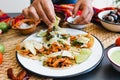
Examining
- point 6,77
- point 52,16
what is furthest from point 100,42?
point 6,77

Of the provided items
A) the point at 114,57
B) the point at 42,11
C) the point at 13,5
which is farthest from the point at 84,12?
the point at 13,5

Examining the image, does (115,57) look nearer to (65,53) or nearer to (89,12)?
(65,53)

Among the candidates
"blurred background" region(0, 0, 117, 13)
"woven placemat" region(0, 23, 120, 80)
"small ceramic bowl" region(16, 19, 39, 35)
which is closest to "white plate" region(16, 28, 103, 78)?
"woven placemat" region(0, 23, 120, 80)

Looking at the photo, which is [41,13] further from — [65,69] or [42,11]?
[65,69]

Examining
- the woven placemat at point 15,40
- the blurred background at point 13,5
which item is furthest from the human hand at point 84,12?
the blurred background at point 13,5

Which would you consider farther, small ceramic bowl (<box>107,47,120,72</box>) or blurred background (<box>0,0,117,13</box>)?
blurred background (<box>0,0,117,13</box>)

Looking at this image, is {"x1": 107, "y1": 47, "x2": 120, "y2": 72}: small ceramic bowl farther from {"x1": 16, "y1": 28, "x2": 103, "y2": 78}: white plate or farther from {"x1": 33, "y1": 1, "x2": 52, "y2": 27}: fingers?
{"x1": 33, "y1": 1, "x2": 52, "y2": 27}: fingers
